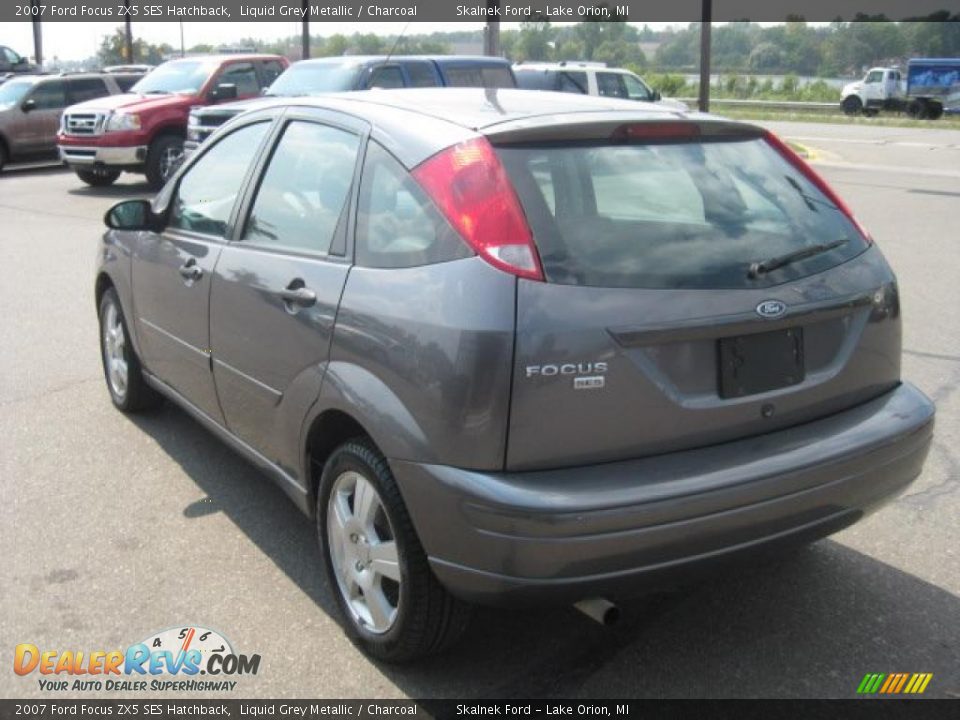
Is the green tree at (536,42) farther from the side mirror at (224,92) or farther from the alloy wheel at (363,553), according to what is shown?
the alloy wheel at (363,553)

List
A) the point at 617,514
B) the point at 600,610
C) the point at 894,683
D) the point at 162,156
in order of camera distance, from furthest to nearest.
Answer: the point at 162,156
the point at 894,683
the point at 600,610
the point at 617,514

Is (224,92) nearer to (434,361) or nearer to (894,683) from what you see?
(434,361)

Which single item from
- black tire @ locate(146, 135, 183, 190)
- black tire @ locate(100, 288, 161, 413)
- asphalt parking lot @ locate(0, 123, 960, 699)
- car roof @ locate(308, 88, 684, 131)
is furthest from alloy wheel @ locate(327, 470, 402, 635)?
black tire @ locate(146, 135, 183, 190)

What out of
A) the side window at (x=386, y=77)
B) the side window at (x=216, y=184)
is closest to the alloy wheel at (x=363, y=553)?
the side window at (x=216, y=184)

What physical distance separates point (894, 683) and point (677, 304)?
1.37m

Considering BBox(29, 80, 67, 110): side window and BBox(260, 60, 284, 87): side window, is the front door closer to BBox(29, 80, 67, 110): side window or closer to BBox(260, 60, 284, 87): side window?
BBox(260, 60, 284, 87): side window

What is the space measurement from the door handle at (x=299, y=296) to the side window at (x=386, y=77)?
10.3m

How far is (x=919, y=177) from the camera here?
18969 millimetres

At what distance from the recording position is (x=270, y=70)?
17734 millimetres

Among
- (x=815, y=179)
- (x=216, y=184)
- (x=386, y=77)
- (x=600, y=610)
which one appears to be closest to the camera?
(x=600, y=610)

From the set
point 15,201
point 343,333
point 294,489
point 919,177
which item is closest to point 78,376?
point 294,489

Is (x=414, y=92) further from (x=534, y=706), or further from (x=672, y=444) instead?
(x=534, y=706)

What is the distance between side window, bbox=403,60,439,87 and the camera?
1420 centimetres

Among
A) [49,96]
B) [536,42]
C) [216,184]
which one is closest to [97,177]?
[49,96]
